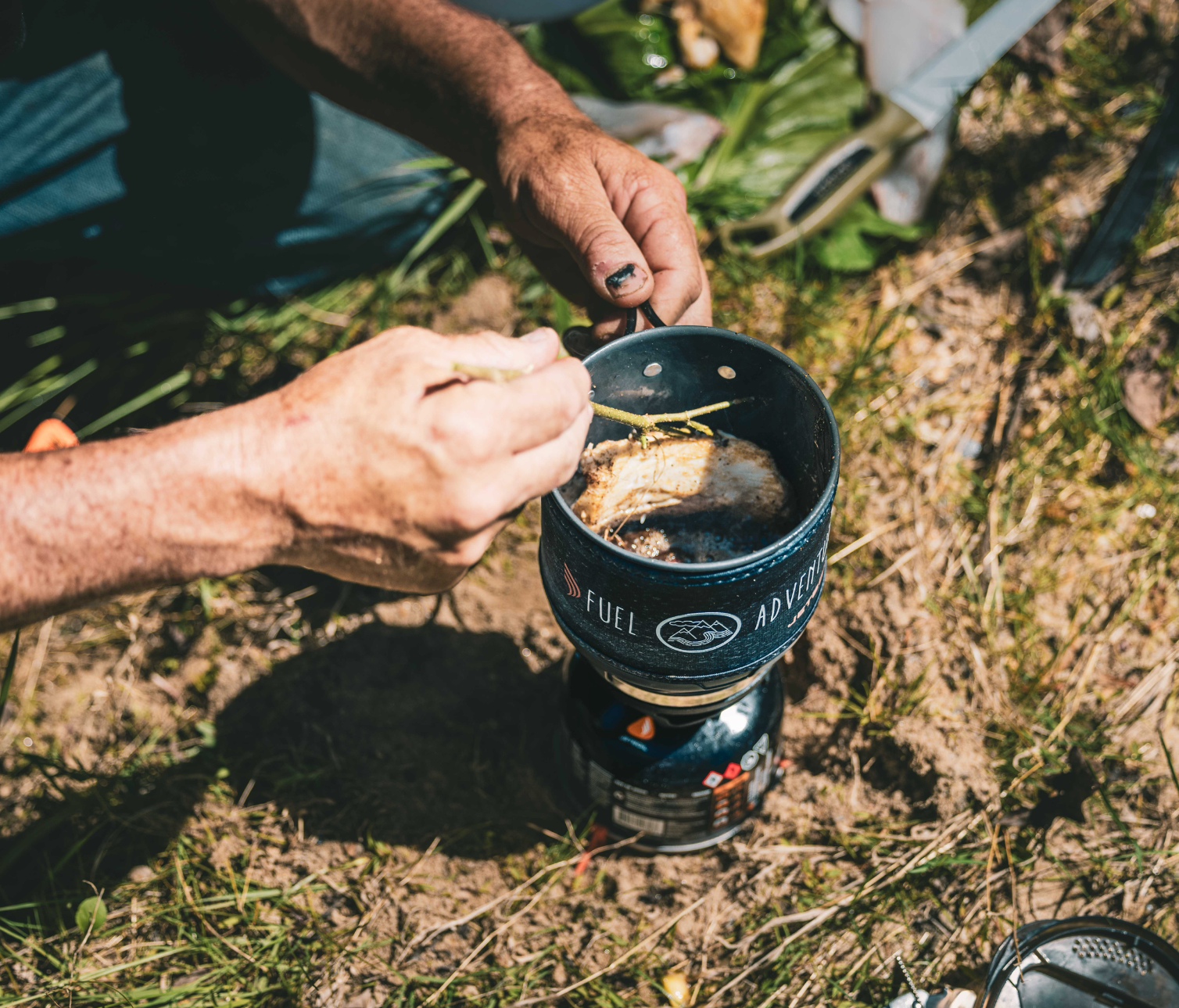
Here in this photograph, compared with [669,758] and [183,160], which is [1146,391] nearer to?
[669,758]

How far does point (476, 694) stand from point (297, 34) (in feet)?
6.97

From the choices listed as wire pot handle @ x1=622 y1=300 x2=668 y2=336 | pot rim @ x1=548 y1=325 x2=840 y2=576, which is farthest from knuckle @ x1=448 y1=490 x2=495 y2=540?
wire pot handle @ x1=622 y1=300 x2=668 y2=336

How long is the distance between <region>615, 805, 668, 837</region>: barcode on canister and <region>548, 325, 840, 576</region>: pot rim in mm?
982

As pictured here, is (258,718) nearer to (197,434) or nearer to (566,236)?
(197,434)

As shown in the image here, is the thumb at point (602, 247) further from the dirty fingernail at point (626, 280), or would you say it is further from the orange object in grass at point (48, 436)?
the orange object in grass at point (48, 436)

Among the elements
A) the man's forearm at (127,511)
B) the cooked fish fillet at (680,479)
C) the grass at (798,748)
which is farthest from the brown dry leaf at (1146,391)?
the man's forearm at (127,511)

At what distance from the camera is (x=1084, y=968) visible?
1.93 m

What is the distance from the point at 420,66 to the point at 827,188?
5.60ft

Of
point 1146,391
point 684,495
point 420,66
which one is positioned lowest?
point 1146,391

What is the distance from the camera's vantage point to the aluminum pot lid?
189cm

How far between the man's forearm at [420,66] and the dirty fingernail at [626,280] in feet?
2.23

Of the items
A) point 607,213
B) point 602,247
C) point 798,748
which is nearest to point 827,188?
point 607,213

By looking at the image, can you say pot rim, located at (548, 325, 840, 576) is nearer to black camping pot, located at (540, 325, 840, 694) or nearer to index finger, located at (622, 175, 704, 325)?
black camping pot, located at (540, 325, 840, 694)

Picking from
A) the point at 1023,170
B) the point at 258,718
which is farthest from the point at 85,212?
the point at 1023,170
